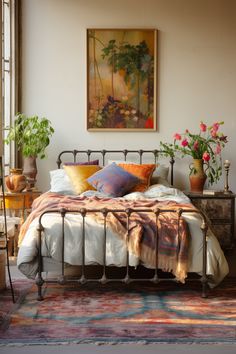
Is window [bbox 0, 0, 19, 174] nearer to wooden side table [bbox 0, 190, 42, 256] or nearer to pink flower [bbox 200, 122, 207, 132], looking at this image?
wooden side table [bbox 0, 190, 42, 256]


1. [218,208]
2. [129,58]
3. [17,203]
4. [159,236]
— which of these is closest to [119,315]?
[159,236]

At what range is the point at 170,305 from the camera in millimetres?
4438

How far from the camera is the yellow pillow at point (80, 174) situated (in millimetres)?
6410

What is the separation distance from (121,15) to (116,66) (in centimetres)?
61

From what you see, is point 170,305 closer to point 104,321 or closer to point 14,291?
point 104,321

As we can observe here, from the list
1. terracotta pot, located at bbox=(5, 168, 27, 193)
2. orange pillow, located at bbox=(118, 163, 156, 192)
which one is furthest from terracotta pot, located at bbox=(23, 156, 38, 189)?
orange pillow, located at bbox=(118, 163, 156, 192)

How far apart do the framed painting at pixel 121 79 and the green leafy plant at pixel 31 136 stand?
60 cm

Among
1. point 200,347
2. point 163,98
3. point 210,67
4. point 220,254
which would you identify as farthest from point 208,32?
point 200,347

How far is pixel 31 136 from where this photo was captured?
6.85 m

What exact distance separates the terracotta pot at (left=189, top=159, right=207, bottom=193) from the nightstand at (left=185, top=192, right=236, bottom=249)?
222mm

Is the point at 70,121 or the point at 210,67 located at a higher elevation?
the point at 210,67

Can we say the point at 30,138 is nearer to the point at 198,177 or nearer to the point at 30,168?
the point at 30,168

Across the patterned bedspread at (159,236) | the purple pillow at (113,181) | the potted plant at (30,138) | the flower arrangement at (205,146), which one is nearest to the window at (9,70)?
the potted plant at (30,138)

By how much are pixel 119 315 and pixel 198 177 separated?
118 inches
